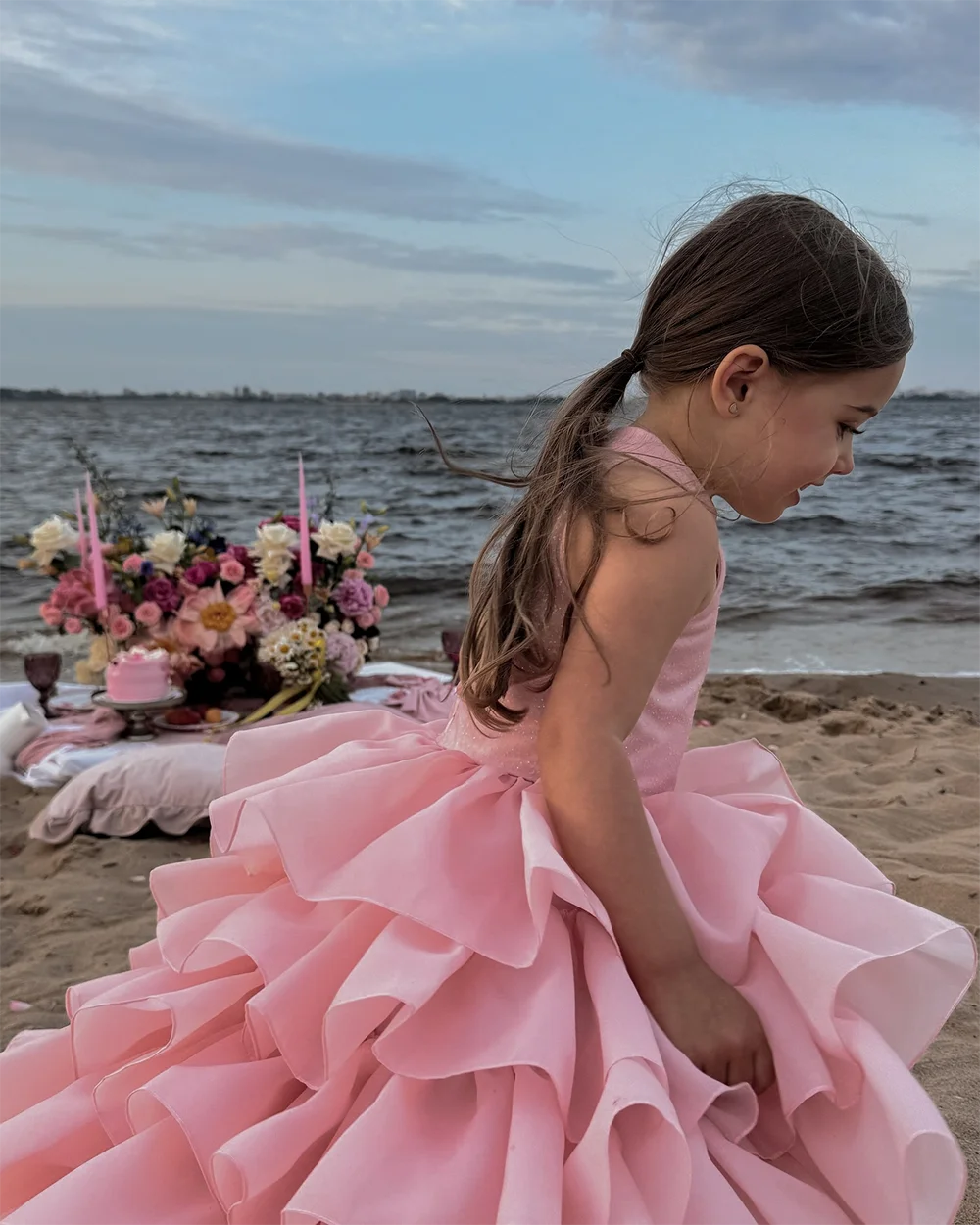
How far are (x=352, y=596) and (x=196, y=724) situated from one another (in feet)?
2.80

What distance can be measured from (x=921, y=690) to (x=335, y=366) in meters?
15.1

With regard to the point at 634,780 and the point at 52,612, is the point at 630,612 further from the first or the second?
the point at 52,612

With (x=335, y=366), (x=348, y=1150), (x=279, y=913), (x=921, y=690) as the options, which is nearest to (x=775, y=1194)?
(x=348, y=1150)

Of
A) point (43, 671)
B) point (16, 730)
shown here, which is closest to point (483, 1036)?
point (16, 730)

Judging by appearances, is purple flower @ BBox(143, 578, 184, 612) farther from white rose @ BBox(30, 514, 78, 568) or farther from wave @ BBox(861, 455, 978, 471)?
wave @ BBox(861, 455, 978, 471)

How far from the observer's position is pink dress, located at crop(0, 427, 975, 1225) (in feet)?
3.98

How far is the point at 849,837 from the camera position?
11.8ft

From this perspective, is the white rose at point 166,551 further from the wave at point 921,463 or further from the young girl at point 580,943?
the wave at point 921,463

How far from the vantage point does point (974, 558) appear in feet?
39.3

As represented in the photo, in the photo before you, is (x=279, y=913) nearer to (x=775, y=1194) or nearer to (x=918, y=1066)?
(x=775, y=1194)

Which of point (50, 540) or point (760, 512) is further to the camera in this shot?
point (50, 540)

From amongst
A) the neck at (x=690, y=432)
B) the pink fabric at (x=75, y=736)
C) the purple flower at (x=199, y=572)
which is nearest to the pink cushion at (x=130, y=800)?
the pink fabric at (x=75, y=736)

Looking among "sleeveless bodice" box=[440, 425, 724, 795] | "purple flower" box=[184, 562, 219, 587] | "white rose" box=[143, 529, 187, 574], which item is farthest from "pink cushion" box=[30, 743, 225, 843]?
"sleeveless bodice" box=[440, 425, 724, 795]

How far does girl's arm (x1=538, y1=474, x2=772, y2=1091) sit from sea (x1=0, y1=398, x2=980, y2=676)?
1.19 feet
